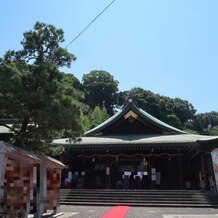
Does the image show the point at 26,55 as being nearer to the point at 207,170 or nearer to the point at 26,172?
the point at 26,172

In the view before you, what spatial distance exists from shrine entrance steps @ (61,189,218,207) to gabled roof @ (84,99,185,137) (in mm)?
7111

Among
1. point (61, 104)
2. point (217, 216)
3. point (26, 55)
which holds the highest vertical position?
point (26, 55)

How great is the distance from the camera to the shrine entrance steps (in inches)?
766

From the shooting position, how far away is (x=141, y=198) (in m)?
20.9

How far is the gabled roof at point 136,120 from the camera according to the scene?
1111 inches

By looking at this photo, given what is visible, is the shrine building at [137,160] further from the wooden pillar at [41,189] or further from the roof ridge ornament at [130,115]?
the wooden pillar at [41,189]

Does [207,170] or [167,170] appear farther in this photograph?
[167,170]

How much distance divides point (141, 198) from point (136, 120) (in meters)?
9.20

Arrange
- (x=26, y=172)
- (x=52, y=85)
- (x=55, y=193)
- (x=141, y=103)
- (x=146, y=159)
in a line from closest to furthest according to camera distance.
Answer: (x=26, y=172), (x=52, y=85), (x=55, y=193), (x=146, y=159), (x=141, y=103)

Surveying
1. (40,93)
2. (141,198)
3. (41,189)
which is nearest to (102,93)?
(141,198)

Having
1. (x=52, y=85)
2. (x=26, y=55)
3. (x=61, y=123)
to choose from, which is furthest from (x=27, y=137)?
(x=26, y=55)

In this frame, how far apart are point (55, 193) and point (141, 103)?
187 feet

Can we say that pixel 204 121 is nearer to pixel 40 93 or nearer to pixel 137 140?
pixel 137 140

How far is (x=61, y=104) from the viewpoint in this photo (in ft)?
42.8
